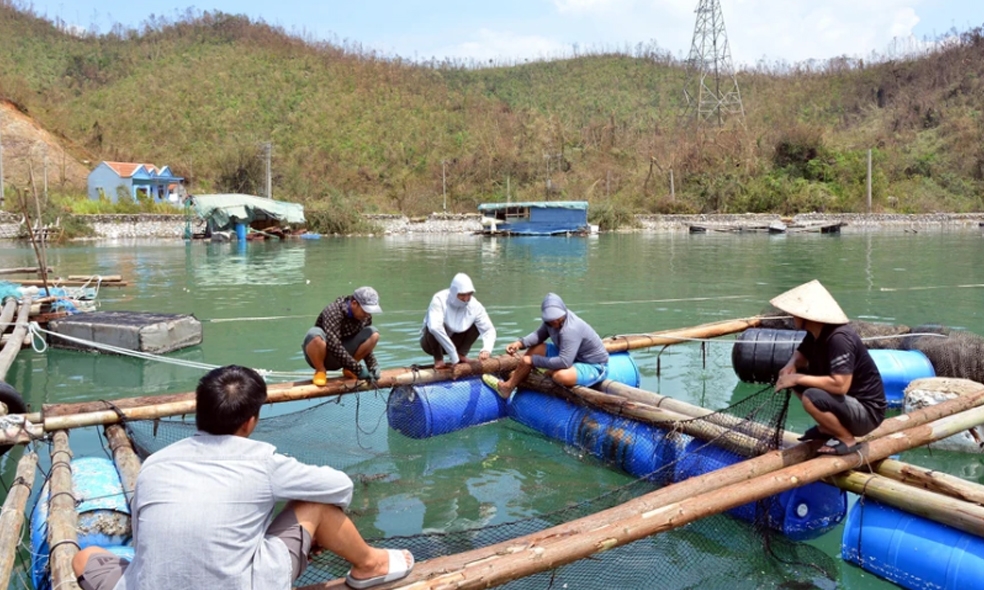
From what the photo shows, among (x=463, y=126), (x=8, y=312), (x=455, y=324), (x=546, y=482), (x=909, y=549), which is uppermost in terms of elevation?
(x=463, y=126)

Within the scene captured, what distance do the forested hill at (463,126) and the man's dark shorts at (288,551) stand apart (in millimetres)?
51442

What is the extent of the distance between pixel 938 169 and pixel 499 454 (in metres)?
64.6

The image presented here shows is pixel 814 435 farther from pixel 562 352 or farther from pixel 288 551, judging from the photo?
pixel 288 551

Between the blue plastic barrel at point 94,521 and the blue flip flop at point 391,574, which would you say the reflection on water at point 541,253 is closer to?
the blue plastic barrel at point 94,521

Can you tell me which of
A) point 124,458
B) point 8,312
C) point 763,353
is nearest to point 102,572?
point 124,458

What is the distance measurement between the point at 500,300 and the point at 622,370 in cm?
1044

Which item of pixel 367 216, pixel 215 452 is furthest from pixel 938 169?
pixel 215 452

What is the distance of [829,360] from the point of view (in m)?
5.24

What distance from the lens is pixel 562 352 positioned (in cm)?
810

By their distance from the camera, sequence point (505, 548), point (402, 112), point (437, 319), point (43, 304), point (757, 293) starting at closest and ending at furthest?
A: point (505, 548), point (437, 319), point (43, 304), point (757, 293), point (402, 112)

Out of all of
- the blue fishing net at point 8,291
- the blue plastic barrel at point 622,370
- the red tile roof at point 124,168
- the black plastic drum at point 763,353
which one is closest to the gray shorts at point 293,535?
the blue plastic barrel at point 622,370

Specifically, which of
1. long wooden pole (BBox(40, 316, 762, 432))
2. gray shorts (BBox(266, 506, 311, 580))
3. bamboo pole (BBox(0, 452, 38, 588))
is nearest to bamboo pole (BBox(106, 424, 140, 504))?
long wooden pole (BBox(40, 316, 762, 432))

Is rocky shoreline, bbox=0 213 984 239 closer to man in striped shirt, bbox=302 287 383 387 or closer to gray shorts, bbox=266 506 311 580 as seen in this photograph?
man in striped shirt, bbox=302 287 383 387

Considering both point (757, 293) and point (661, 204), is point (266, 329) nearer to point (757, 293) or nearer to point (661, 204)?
point (757, 293)
